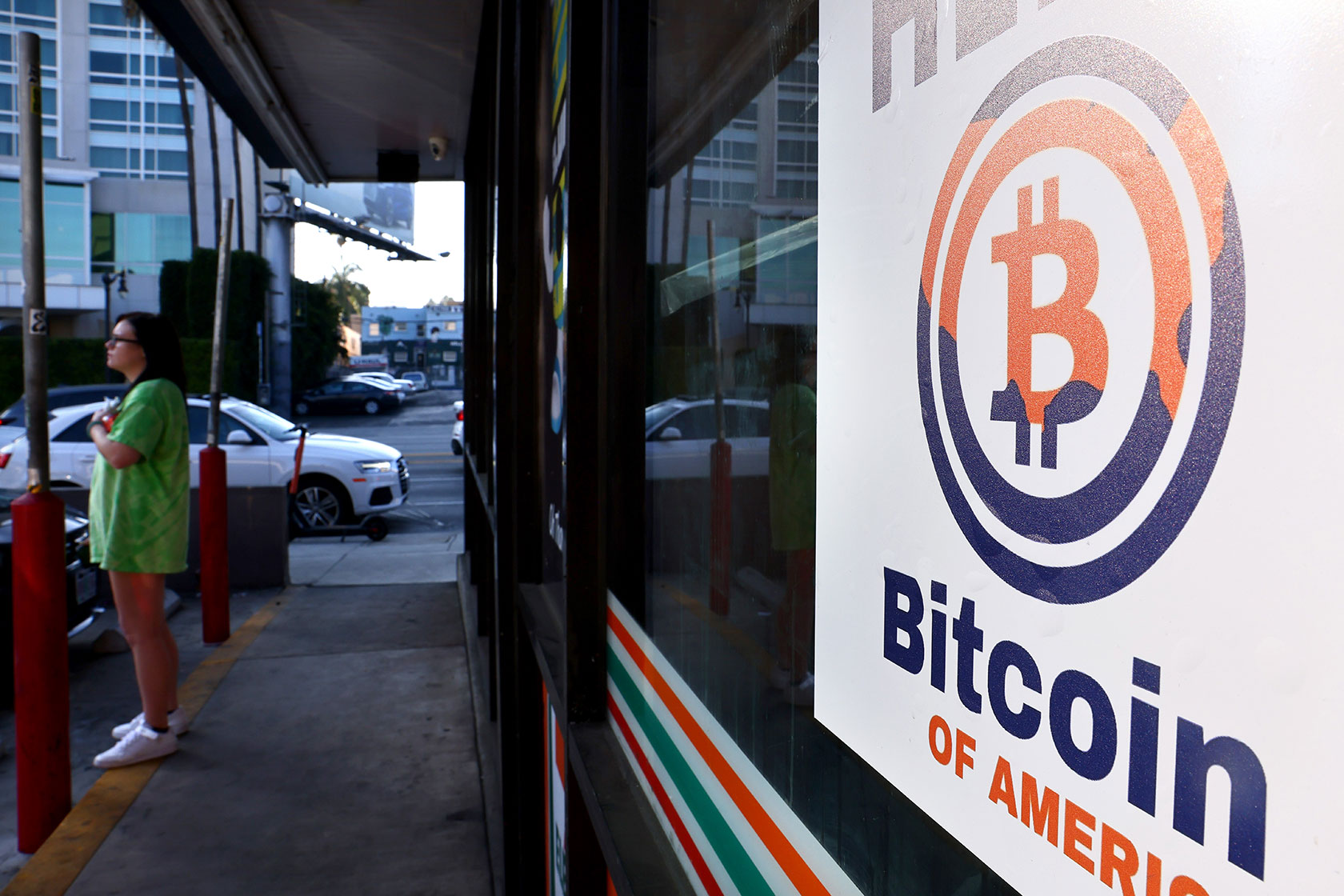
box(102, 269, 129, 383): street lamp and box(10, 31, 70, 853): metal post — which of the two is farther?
box(102, 269, 129, 383): street lamp

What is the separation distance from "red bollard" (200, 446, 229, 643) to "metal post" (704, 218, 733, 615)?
18.4ft

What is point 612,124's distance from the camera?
61.3 inches

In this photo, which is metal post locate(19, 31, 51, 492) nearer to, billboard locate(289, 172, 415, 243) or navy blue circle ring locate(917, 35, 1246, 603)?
navy blue circle ring locate(917, 35, 1246, 603)

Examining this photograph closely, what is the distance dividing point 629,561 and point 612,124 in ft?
2.38

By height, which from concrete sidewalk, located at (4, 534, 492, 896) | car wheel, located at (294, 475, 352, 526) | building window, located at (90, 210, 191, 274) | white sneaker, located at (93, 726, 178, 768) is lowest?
concrete sidewalk, located at (4, 534, 492, 896)

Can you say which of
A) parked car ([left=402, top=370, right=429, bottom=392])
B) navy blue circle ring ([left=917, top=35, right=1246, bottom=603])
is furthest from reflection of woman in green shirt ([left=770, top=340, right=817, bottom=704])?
parked car ([left=402, top=370, right=429, bottom=392])

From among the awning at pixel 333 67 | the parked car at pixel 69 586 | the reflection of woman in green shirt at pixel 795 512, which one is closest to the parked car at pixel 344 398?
the awning at pixel 333 67

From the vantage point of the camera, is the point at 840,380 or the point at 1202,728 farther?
the point at 840,380

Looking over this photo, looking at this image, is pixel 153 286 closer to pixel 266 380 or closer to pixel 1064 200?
pixel 266 380

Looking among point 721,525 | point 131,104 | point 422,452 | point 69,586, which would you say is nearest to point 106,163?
point 131,104

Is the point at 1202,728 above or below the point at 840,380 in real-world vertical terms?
below

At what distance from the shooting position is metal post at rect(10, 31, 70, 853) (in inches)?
139

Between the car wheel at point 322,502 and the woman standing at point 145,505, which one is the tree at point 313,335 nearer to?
the car wheel at point 322,502

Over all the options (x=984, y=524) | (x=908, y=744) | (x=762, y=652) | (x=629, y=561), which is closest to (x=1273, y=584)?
(x=984, y=524)
